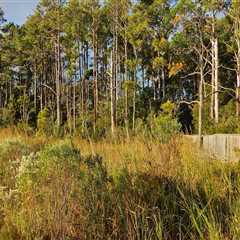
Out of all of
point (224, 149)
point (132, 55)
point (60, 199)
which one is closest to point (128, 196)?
point (60, 199)

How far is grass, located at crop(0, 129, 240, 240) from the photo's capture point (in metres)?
3.80

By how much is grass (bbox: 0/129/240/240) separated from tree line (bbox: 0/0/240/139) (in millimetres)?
22874

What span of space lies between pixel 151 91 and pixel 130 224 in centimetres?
4780

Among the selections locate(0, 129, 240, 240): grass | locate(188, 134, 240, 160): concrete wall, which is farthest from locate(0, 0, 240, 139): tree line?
locate(0, 129, 240, 240): grass

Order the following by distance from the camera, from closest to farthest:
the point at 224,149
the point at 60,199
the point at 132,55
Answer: the point at 60,199 < the point at 224,149 < the point at 132,55

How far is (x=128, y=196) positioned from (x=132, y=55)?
4895 cm

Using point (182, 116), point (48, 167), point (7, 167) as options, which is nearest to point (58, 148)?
point (48, 167)

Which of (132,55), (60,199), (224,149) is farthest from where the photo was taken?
(132,55)

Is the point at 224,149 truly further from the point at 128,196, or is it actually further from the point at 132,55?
the point at 132,55

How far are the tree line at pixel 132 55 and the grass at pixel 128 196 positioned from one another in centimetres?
2287

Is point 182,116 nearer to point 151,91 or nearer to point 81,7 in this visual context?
point 151,91

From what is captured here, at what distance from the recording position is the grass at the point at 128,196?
12.5ft

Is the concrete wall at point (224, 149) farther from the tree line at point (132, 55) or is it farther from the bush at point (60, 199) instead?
the tree line at point (132, 55)

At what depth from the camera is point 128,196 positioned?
4.28m
